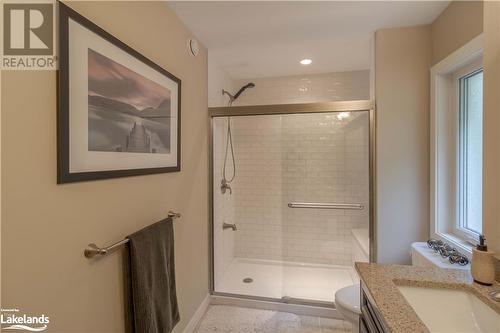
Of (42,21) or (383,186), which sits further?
(383,186)

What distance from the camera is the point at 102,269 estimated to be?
1162 mm

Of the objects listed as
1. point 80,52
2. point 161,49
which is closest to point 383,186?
point 161,49

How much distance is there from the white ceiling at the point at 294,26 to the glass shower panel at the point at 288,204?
0.59 m

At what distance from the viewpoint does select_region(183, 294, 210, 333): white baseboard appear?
204cm

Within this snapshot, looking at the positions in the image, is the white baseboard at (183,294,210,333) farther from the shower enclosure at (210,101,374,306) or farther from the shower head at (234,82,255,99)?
the shower head at (234,82,255,99)

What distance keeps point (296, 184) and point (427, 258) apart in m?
1.35

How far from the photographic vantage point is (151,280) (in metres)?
1.36

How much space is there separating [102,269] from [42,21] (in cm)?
99

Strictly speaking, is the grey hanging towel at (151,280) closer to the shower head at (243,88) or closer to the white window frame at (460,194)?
→ the white window frame at (460,194)

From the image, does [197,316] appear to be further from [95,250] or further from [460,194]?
[460,194]

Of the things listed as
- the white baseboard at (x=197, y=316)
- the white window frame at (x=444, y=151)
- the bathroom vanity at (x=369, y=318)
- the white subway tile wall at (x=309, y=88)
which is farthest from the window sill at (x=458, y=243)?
the white baseboard at (x=197, y=316)

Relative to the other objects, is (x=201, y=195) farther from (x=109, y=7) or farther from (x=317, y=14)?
(x=317, y=14)

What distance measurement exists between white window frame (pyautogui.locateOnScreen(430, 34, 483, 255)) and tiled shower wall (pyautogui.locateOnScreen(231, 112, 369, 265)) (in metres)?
0.57

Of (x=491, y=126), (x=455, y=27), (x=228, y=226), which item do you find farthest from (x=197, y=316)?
(x=455, y=27)
